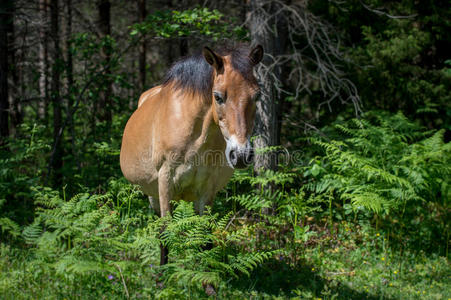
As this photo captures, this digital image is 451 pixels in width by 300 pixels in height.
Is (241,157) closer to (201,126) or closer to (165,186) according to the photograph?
(201,126)

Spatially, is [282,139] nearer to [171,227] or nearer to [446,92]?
[446,92]

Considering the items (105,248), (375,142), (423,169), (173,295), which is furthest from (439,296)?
(105,248)

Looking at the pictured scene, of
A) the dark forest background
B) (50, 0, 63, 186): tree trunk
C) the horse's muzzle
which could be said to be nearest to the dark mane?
the horse's muzzle

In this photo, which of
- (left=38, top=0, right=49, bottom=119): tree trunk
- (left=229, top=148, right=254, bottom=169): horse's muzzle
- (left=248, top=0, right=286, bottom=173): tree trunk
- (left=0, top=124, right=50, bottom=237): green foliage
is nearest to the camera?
(left=229, top=148, right=254, bottom=169): horse's muzzle

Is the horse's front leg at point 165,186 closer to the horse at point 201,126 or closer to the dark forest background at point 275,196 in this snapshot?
the horse at point 201,126

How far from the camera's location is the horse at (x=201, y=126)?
142 inches

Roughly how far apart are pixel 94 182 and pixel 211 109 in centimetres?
430

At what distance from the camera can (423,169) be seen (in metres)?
5.97

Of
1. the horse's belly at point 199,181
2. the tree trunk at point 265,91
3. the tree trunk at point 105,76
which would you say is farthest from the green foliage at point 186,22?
the horse's belly at point 199,181

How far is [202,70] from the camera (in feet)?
13.5

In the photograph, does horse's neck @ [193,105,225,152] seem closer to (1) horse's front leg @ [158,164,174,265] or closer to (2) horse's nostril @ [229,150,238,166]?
(1) horse's front leg @ [158,164,174,265]

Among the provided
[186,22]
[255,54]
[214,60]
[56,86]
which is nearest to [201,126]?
[214,60]

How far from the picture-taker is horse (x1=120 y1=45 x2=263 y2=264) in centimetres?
362

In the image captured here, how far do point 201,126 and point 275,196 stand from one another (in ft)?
9.80
